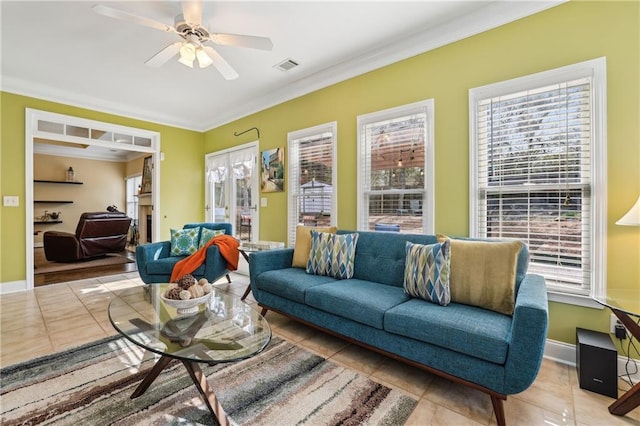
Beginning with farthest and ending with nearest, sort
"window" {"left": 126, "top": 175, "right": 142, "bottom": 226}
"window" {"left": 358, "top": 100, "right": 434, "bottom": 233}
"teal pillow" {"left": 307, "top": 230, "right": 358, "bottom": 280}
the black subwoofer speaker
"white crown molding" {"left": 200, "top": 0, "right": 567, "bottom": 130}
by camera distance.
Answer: "window" {"left": 126, "top": 175, "right": 142, "bottom": 226}, "window" {"left": 358, "top": 100, "right": 434, "bottom": 233}, "teal pillow" {"left": 307, "top": 230, "right": 358, "bottom": 280}, "white crown molding" {"left": 200, "top": 0, "right": 567, "bottom": 130}, the black subwoofer speaker

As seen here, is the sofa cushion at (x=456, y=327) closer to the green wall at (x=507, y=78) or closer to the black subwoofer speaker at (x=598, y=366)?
the black subwoofer speaker at (x=598, y=366)

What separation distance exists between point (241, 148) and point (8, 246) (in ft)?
11.2

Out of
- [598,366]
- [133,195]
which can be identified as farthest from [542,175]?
[133,195]

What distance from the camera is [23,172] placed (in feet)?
Answer: 13.1

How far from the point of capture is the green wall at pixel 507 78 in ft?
6.32

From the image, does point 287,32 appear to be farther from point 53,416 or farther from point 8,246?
point 8,246

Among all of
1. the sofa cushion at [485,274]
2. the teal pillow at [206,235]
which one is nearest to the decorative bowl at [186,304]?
the sofa cushion at [485,274]

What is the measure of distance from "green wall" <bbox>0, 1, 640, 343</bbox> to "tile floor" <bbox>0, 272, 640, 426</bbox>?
55 centimetres

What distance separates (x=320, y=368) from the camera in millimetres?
2059

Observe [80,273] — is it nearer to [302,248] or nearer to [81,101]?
[81,101]

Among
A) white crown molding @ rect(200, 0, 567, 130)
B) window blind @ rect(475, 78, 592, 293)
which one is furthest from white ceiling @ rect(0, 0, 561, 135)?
window blind @ rect(475, 78, 592, 293)

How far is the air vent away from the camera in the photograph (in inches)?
131

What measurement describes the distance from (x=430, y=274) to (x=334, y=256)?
94cm

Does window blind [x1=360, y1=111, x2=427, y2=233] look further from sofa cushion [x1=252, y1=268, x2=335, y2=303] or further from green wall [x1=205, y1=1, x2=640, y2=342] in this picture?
sofa cushion [x1=252, y1=268, x2=335, y2=303]
